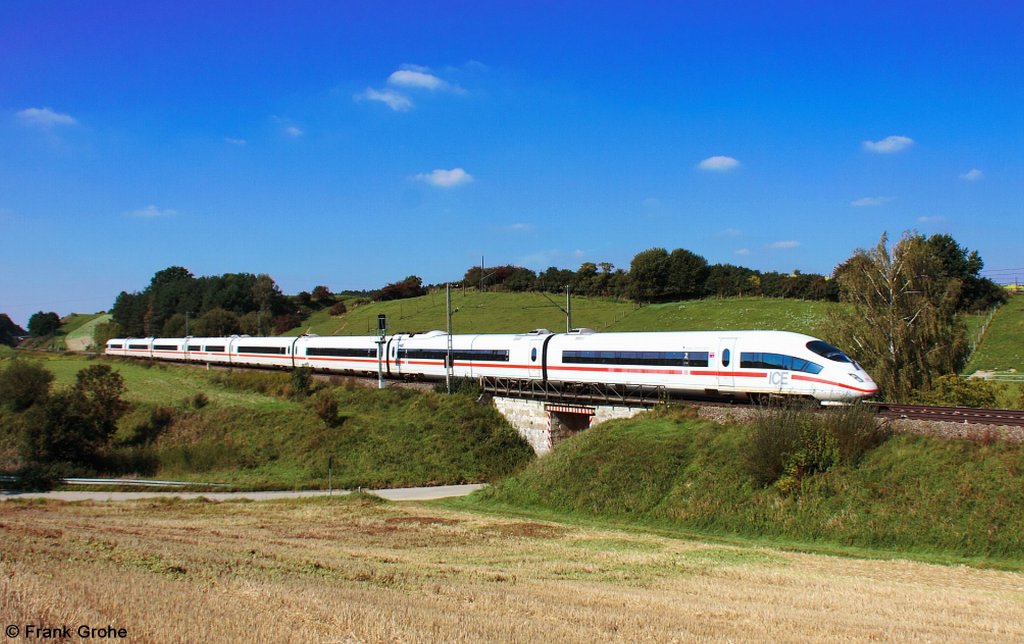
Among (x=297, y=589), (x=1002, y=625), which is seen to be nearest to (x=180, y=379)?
(x=297, y=589)

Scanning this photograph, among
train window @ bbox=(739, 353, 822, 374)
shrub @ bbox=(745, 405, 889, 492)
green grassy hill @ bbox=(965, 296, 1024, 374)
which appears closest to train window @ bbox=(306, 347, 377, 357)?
train window @ bbox=(739, 353, 822, 374)

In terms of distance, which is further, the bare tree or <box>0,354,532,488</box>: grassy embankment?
<box>0,354,532,488</box>: grassy embankment

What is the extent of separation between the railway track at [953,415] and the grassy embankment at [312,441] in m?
19.7

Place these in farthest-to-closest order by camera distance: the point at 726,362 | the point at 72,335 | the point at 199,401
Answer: the point at 72,335 < the point at 199,401 < the point at 726,362

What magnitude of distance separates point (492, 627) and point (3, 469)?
4228cm

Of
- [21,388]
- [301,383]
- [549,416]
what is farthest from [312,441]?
[21,388]

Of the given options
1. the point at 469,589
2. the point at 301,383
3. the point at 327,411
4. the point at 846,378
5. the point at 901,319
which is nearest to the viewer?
the point at 469,589

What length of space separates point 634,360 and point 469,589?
22.3 meters

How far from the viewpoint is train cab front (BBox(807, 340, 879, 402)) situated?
26.0 m

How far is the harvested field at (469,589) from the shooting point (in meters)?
9.95

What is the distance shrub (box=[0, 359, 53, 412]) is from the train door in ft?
161

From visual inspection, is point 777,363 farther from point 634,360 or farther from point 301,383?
point 301,383

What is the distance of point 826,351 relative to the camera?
1067 inches

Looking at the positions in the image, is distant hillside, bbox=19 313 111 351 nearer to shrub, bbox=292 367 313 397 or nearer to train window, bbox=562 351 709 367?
shrub, bbox=292 367 313 397
